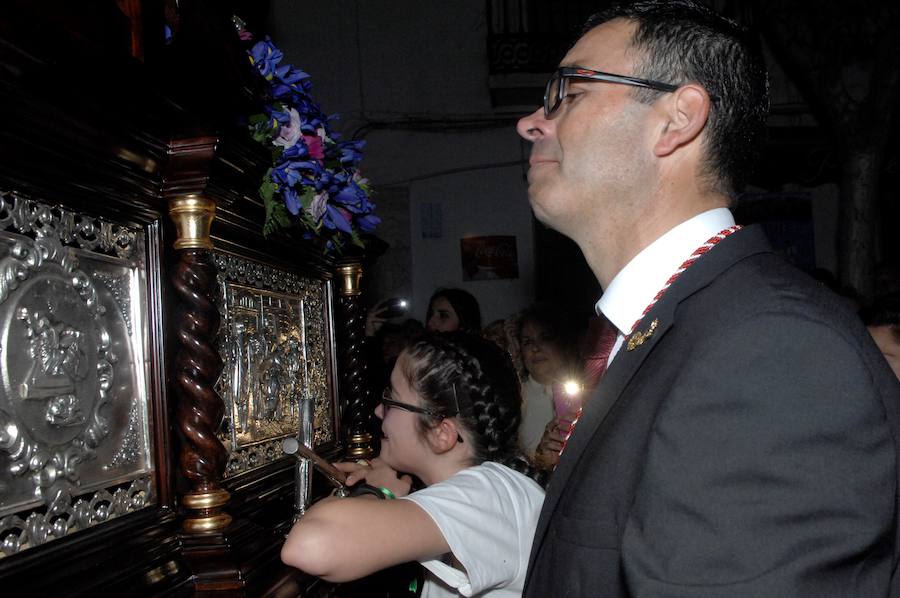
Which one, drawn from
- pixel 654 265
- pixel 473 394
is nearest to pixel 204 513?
pixel 473 394

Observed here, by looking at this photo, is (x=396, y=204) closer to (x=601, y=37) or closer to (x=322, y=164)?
(x=322, y=164)

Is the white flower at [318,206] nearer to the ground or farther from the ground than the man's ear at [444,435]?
farther from the ground

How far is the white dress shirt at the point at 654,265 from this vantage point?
3.91 ft

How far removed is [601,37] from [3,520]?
4.00ft

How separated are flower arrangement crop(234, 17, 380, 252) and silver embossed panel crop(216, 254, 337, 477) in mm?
145

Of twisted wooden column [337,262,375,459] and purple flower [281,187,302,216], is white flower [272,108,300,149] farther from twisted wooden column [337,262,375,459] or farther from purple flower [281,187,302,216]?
twisted wooden column [337,262,375,459]

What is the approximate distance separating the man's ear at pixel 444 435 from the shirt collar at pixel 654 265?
2.28 ft

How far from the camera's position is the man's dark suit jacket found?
76cm

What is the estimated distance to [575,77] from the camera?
4.29ft

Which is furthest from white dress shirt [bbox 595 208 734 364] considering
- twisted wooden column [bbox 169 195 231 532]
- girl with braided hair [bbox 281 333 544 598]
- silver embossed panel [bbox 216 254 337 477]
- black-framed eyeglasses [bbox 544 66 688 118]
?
silver embossed panel [bbox 216 254 337 477]

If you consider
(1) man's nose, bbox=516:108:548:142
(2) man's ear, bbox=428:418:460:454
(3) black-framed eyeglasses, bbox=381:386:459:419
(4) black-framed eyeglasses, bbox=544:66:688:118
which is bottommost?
(2) man's ear, bbox=428:418:460:454

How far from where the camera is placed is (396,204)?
6.88 m

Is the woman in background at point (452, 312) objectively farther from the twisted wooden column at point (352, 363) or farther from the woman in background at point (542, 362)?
the twisted wooden column at point (352, 363)

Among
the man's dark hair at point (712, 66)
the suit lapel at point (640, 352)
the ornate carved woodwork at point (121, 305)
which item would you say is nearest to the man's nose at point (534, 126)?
the man's dark hair at point (712, 66)
